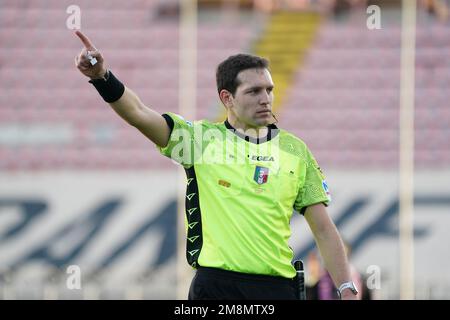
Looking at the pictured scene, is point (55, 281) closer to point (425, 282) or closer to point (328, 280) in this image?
point (425, 282)

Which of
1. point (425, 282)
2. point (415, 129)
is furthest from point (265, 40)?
point (425, 282)

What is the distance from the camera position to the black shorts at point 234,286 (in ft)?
13.4

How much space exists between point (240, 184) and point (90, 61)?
0.84m

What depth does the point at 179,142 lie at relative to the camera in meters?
4.23

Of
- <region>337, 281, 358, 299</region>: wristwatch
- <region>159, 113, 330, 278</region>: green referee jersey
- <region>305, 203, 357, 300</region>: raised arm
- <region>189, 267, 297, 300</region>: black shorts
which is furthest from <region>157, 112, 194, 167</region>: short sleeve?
<region>337, 281, 358, 299</region>: wristwatch

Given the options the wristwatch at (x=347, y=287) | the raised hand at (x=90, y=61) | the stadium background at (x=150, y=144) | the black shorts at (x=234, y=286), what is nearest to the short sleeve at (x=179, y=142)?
the raised hand at (x=90, y=61)

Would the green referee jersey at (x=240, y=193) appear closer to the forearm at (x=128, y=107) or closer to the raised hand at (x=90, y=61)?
the forearm at (x=128, y=107)

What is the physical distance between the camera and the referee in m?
4.09

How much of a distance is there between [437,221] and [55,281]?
5.21m

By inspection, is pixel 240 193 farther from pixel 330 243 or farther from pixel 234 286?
pixel 330 243

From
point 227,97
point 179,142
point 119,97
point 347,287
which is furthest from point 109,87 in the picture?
point 347,287

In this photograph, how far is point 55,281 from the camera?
12711 millimetres

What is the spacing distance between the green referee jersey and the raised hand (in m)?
0.40

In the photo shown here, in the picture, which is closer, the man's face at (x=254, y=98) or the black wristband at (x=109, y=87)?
the black wristband at (x=109, y=87)
